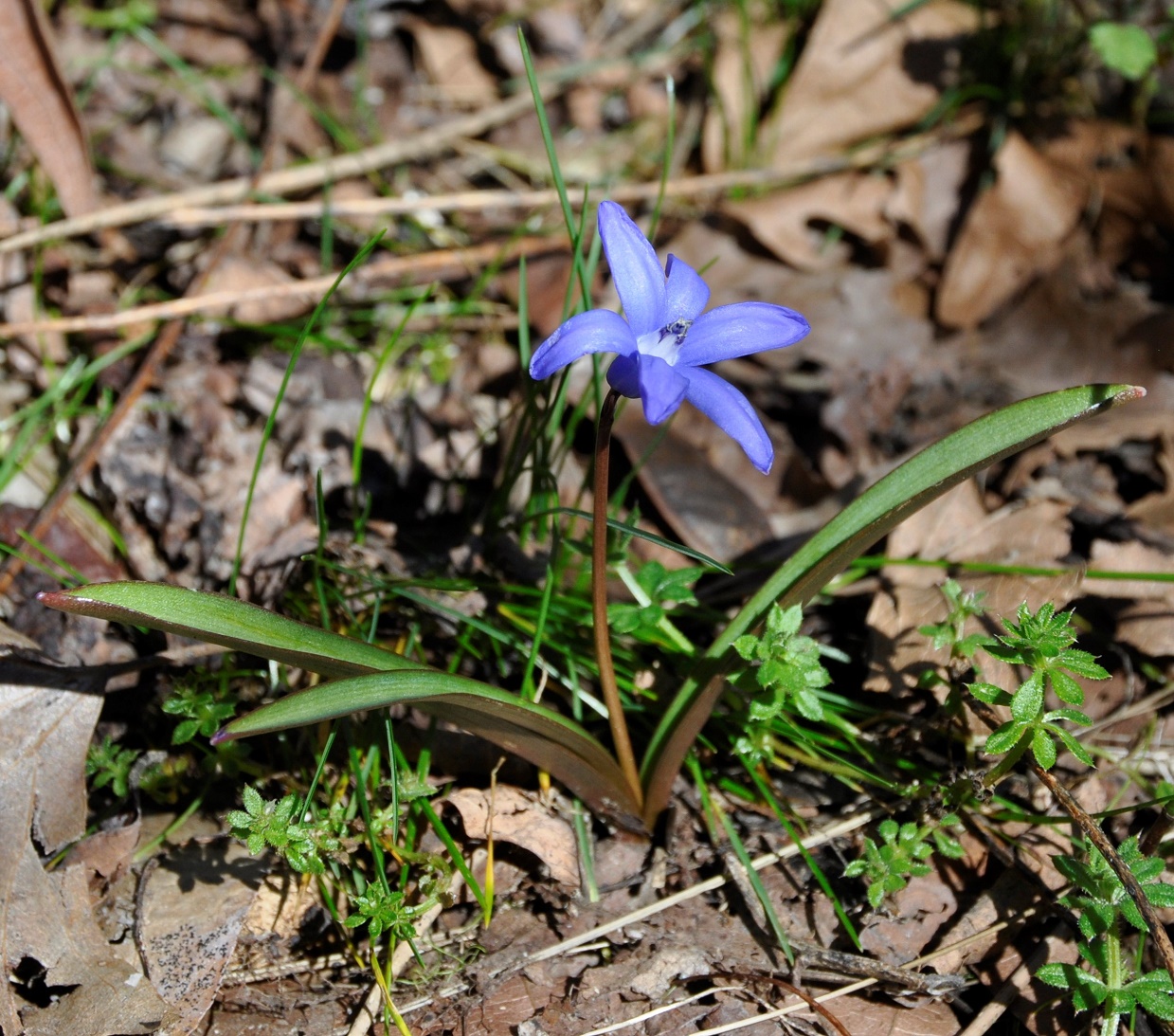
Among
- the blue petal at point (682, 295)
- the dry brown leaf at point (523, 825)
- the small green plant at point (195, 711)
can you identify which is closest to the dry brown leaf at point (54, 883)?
the small green plant at point (195, 711)

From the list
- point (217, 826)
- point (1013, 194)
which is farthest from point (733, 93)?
point (217, 826)

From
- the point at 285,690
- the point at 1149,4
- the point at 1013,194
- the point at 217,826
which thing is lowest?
the point at 217,826

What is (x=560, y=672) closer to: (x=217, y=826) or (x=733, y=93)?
(x=217, y=826)

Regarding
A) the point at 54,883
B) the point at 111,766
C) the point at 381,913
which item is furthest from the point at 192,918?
the point at 381,913

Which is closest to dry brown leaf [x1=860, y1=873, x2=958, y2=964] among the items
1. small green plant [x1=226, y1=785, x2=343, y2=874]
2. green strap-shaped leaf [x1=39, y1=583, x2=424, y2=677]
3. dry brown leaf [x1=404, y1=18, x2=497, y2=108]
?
small green plant [x1=226, y1=785, x2=343, y2=874]

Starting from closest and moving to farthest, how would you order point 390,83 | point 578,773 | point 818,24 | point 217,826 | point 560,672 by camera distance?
point 578,773 < point 217,826 < point 560,672 < point 818,24 < point 390,83

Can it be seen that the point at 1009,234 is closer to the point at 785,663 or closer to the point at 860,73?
the point at 860,73
